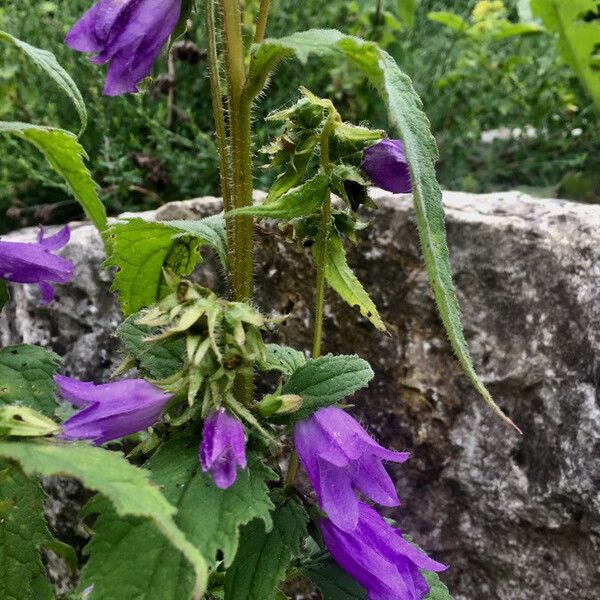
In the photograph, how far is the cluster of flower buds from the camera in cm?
60

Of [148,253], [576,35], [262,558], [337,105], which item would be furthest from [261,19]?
[576,35]

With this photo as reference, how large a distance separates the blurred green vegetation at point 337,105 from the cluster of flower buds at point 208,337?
46.2 inches

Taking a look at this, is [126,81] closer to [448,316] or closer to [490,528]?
[448,316]

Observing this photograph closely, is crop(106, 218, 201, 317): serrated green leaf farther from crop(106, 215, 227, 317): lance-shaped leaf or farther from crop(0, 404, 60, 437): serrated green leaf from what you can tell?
crop(0, 404, 60, 437): serrated green leaf

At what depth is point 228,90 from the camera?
719 mm

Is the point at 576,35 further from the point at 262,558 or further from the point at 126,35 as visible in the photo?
the point at 262,558

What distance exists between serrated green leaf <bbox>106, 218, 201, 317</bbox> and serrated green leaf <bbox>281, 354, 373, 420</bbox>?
0.74 feet

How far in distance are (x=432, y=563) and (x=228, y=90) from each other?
0.52 m

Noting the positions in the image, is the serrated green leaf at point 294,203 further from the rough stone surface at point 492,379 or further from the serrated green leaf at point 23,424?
the rough stone surface at point 492,379

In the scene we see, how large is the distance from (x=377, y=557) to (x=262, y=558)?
119 millimetres

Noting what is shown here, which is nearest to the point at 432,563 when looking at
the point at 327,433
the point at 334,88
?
the point at 327,433

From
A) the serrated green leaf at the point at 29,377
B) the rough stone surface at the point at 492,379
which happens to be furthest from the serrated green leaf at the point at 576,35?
the serrated green leaf at the point at 29,377

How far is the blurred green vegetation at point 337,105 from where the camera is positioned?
1.84 m

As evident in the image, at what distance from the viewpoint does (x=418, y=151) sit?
1.82 feet
